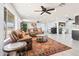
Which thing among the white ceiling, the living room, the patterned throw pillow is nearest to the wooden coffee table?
the living room

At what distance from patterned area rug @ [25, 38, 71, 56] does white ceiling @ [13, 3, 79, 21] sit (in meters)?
0.55

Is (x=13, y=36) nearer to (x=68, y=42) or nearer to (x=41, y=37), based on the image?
(x=41, y=37)

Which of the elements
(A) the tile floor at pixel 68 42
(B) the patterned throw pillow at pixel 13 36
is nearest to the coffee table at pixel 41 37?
(A) the tile floor at pixel 68 42

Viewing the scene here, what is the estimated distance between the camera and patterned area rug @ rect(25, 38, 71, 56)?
7.92 feet

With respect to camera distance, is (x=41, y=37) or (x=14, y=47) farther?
(x=41, y=37)

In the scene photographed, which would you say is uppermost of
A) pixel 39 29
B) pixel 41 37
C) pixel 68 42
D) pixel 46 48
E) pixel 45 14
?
pixel 45 14

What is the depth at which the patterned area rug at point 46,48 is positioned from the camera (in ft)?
7.92

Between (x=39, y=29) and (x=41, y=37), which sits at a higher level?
(x=39, y=29)

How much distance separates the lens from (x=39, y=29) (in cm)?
249

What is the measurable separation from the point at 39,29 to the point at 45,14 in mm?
380

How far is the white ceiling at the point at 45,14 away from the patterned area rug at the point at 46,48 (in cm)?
55

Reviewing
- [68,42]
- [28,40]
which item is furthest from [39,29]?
[68,42]

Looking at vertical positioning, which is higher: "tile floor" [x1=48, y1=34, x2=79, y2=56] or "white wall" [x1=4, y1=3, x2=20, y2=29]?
"white wall" [x1=4, y1=3, x2=20, y2=29]

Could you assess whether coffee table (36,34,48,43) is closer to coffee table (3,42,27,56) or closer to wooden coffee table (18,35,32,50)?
wooden coffee table (18,35,32,50)
